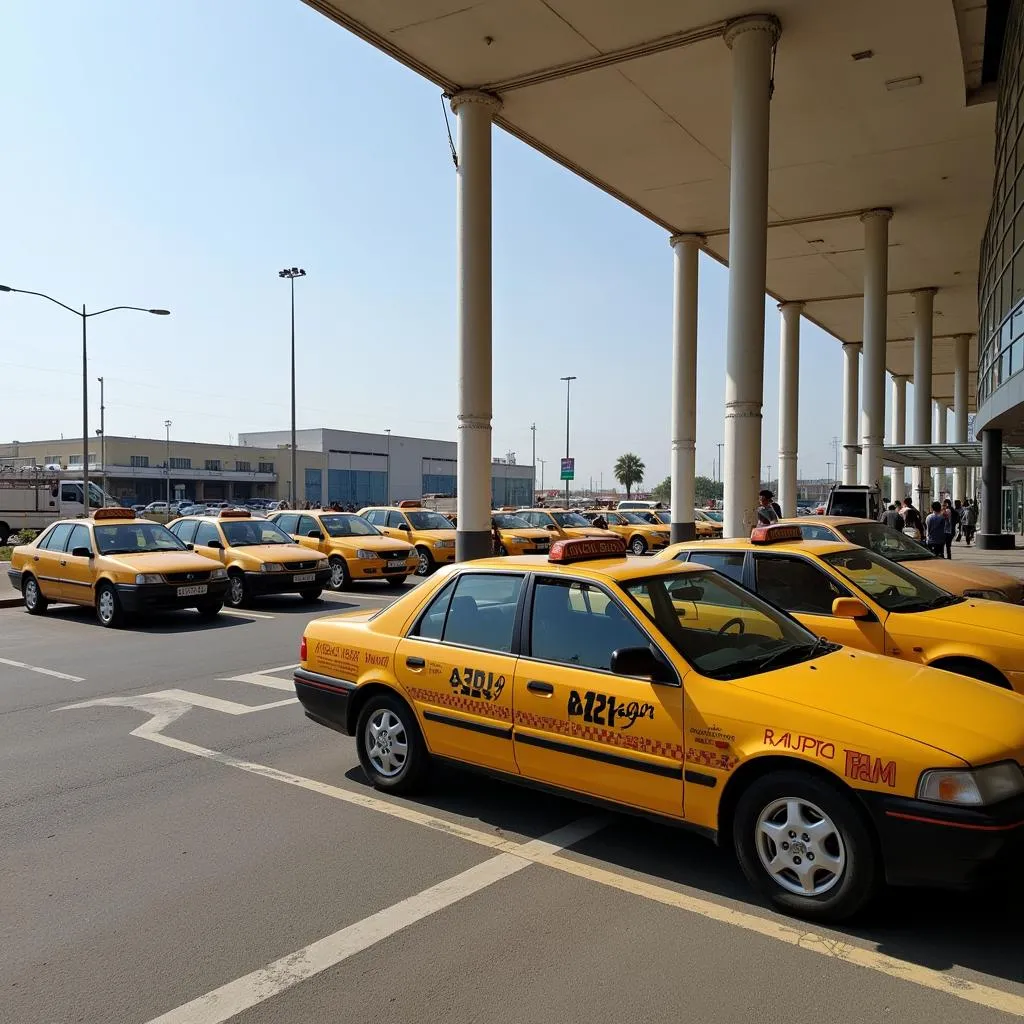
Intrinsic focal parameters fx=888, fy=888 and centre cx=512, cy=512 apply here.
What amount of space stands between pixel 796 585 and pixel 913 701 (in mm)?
3286

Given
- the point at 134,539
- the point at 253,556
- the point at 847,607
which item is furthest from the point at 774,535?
the point at 134,539

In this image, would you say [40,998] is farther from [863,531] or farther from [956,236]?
[956,236]

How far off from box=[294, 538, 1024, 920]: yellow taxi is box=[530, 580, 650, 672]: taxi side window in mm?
10

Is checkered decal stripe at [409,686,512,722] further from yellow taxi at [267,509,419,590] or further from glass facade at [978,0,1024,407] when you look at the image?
glass facade at [978,0,1024,407]

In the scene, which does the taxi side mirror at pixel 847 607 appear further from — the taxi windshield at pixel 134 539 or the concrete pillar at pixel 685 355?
the concrete pillar at pixel 685 355

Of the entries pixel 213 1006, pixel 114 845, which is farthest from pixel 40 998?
pixel 114 845

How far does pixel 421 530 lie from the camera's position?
21375mm

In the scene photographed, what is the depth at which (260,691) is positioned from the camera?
339 inches

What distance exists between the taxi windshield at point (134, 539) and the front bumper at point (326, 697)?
867cm

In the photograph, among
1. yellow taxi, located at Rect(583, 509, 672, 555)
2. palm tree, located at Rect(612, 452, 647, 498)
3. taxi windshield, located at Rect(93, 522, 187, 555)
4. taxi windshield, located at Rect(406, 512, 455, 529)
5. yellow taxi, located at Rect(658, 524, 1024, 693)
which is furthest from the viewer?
palm tree, located at Rect(612, 452, 647, 498)

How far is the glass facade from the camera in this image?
1683 cm

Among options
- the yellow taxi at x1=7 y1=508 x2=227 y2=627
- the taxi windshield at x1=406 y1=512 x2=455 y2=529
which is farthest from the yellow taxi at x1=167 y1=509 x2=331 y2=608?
the taxi windshield at x1=406 y1=512 x2=455 y2=529

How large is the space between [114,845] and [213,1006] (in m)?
1.88

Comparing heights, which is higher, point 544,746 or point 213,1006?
point 544,746
